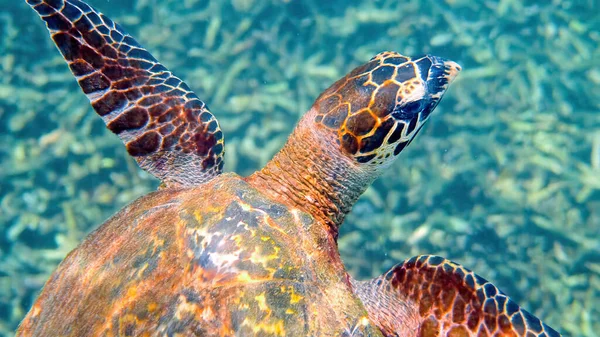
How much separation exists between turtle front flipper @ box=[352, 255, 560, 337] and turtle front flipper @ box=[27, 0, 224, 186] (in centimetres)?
144

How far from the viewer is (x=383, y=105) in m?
2.03

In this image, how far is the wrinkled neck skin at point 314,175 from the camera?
7.13 feet

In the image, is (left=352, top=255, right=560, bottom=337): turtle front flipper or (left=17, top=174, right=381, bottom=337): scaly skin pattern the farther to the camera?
(left=352, top=255, right=560, bottom=337): turtle front flipper

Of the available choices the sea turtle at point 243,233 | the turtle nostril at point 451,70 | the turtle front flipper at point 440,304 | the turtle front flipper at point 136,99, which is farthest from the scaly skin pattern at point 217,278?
the turtle nostril at point 451,70

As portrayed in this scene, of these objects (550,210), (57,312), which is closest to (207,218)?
(57,312)

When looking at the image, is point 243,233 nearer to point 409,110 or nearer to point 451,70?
point 409,110

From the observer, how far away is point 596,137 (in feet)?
15.3

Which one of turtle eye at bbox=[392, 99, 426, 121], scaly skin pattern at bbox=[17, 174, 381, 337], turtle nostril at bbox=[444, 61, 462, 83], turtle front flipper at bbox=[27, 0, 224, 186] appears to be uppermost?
turtle front flipper at bbox=[27, 0, 224, 186]

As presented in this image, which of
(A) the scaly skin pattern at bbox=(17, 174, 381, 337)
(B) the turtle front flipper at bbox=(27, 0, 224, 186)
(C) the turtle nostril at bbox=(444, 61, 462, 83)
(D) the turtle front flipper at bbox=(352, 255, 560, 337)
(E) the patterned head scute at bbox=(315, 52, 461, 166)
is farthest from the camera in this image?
(B) the turtle front flipper at bbox=(27, 0, 224, 186)

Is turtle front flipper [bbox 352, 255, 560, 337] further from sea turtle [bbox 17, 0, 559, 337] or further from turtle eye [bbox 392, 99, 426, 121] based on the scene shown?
turtle eye [bbox 392, 99, 426, 121]

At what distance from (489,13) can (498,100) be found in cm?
173

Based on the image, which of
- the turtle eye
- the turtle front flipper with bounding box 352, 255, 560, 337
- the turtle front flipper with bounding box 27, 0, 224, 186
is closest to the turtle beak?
the turtle eye

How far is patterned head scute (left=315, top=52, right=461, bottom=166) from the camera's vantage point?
2.03 m

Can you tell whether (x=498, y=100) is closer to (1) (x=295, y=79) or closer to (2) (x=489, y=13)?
(2) (x=489, y=13)
